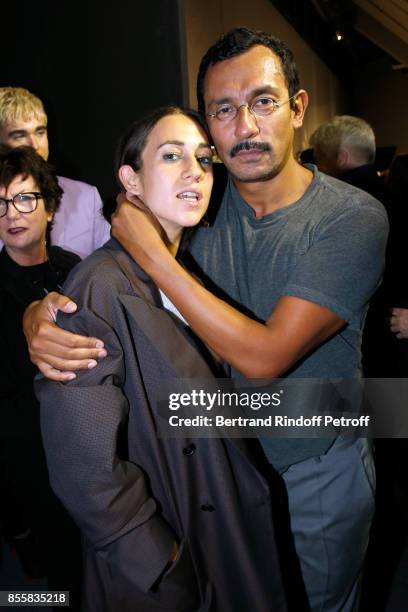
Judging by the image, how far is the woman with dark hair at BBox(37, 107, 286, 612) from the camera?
3.65 feet

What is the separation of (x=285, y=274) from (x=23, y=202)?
116cm

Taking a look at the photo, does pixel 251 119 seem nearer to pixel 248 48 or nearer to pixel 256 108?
pixel 256 108

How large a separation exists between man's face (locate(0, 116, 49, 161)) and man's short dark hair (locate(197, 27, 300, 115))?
1.11 m

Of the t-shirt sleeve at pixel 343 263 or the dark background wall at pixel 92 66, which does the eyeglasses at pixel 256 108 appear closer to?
the t-shirt sleeve at pixel 343 263

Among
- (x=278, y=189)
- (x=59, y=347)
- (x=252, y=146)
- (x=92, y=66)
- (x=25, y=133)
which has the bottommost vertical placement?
(x=59, y=347)

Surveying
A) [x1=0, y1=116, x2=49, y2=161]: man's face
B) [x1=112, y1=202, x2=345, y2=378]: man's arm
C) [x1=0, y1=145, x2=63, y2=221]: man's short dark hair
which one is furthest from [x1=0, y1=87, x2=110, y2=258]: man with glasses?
[x1=112, y1=202, x2=345, y2=378]: man's arm

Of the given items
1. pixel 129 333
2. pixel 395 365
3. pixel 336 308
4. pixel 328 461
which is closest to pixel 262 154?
pixel 336 308

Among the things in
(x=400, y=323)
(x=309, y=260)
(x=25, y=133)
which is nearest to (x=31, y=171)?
(x=25, y=133)

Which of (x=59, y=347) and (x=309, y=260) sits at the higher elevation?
(x=309, y=260)

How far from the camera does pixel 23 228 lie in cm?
200

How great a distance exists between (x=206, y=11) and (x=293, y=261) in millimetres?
2125

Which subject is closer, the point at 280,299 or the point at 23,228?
the point at 280,299

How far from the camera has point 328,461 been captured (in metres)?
1.46

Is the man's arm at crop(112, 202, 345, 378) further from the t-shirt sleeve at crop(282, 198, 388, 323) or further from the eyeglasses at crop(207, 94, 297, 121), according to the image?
the eyeglasses at crop(207, 94, 297, 121)
